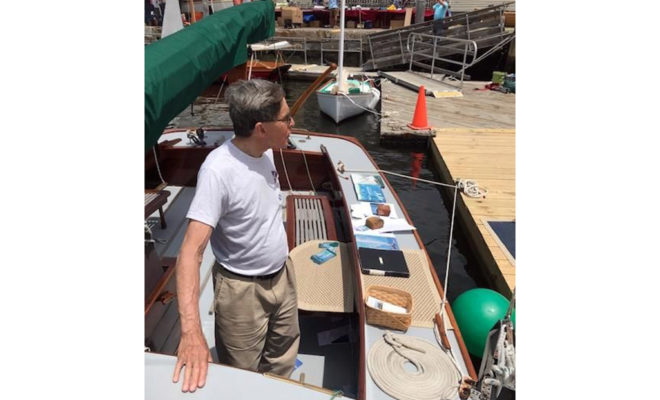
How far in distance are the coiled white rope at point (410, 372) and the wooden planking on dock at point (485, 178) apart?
6.64 feet

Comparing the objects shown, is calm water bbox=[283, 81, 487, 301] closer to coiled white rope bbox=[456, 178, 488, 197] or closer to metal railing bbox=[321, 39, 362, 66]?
coiled white rope bbox=[456, 178, 488, 197]

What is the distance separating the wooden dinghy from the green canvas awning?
1086 mm

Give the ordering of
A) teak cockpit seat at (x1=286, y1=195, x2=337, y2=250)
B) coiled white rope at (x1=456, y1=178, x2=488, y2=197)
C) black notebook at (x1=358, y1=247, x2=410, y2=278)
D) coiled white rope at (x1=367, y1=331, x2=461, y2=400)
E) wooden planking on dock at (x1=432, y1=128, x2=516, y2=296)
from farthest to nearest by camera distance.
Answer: coiled white rope at (x1=456, y1=178, x2=488, y2=197) → wooden planking on dock at (x1=432, y1=128, x2=516, y2=296) → teak cockpit seat at (x1=286, y1=195, x2=337, y2=250) → black notebook at (x1=358, y1=247, x2=410, y2=278) → coiled white rope at (x1=367, y1=331, x2=461, y2=400)

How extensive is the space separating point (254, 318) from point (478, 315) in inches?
76.9

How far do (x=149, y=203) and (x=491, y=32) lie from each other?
1500 cm

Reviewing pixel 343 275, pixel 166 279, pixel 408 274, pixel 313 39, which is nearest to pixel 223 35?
pixel 166 279

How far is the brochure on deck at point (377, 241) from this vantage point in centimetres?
310

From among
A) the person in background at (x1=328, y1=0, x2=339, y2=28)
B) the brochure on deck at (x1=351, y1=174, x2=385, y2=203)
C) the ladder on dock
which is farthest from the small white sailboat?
the person in background at (x1=328, y1=0, x2=339, y2=28)

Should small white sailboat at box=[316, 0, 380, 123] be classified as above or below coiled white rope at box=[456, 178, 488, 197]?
above

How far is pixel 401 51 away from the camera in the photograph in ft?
51.3

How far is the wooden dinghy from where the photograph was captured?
1.70 meters

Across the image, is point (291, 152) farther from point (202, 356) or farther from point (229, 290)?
point (202, 356)

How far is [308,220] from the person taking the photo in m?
4.00

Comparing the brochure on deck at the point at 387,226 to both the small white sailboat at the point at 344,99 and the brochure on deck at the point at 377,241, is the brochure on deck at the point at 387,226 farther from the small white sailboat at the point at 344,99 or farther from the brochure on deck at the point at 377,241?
the small white sailboat at the point at 344,99
